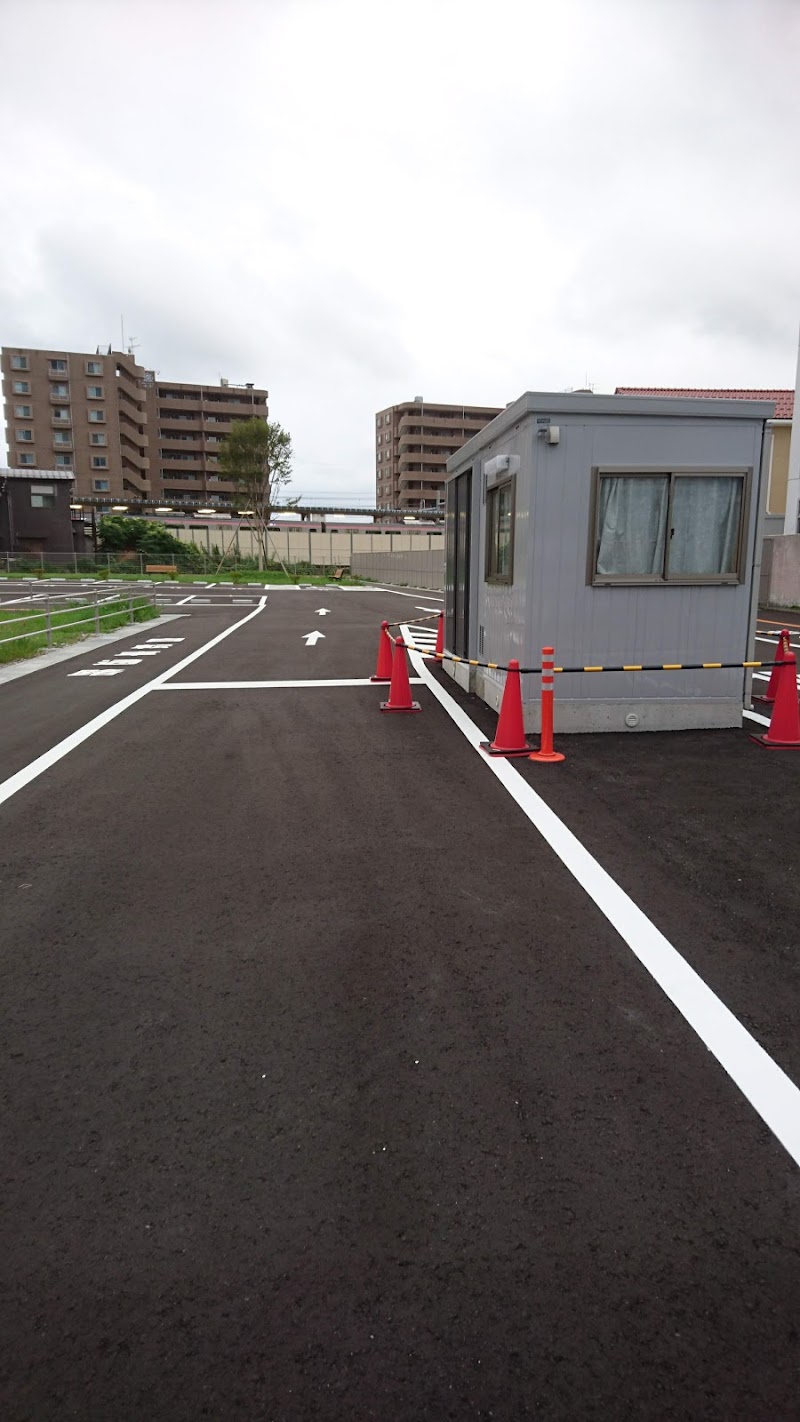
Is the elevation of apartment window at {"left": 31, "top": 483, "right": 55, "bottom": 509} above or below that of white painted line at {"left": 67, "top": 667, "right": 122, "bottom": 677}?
above

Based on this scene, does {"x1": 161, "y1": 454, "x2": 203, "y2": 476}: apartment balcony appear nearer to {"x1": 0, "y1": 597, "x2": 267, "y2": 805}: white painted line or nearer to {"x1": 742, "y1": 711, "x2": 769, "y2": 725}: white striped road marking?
{"x1": 0, "y1": 597, "x2": 267, "y2": 805}: white painted line

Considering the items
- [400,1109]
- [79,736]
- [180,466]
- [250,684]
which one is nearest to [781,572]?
[250,684]

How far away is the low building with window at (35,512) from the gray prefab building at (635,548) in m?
56.3

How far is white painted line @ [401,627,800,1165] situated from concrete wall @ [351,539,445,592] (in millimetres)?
31623

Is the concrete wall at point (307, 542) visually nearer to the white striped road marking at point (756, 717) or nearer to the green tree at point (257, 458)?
the green tree at point (257, 458)

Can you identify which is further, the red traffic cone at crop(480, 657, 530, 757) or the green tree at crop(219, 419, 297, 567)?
the green tree at crop(219, 419, 297, 567)

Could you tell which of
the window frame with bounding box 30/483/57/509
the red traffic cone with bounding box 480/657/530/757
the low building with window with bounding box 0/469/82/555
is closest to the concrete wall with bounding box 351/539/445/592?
the low building with window with bounding box 0/469/82/555

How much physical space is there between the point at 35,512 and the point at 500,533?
185ft

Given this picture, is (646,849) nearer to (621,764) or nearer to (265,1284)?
(621,764)

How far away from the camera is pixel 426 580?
44375mm

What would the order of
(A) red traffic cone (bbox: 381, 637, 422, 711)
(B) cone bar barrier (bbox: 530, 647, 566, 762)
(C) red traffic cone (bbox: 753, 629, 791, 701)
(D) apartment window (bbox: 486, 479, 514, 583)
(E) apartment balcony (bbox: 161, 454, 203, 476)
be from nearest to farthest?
(B) cone bar barrier (bbox: 530, 647, 566, 762) → (C) red traffic cone (bbox: 753, 629, 791, 701) → (D) apartment window (bbox: 486, 479, 514, 583) → (A) red traffic cone (bbox: 381, 637, 422, 711) → (E) apartment balcony (bbox: 161, 454, 203, 476)

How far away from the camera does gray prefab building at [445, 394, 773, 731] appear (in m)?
7.96

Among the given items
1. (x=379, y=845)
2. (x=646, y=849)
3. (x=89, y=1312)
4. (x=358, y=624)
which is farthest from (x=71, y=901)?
(x=358, y=624)

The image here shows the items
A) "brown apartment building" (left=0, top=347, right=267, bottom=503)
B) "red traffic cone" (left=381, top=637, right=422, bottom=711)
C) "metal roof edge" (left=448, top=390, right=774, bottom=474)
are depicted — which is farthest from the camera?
"brown apartment building" (left=0, top=347, right=267, bottom=503)
